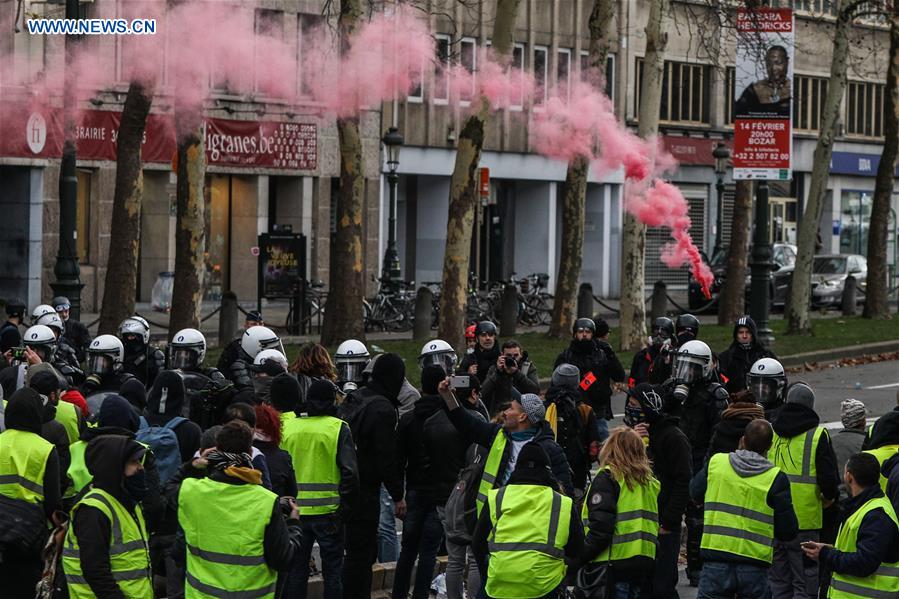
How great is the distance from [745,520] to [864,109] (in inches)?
1808

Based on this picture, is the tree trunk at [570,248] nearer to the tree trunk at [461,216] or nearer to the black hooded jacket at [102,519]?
the tree trunk at [461,216]

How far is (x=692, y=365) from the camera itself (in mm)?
11234

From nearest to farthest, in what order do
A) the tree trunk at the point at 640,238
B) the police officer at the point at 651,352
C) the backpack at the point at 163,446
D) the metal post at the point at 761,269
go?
1. the backpack at the point at 163,446
2. the police officer at the point at 651,352
3. the tree trunk at the point at 640,238
4. the metal post at the point at 761,269

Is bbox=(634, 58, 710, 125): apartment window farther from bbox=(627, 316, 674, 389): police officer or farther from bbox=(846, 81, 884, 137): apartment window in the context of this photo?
bbox=(627, 316, 674, 389): police officer

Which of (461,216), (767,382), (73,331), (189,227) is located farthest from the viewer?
(461,216)

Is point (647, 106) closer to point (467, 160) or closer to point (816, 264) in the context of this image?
point (467, 160)

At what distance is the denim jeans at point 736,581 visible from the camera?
28.7 feet

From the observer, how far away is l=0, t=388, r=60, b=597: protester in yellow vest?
870 cm

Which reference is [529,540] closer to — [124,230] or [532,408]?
[532,408]

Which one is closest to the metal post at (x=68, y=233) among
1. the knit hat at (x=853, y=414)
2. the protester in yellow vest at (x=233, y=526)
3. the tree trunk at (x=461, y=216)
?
the tree trunk at (x=461, y=216)

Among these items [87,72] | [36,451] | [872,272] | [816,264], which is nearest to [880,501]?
[36,451]

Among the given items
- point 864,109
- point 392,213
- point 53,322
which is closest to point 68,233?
point 53,322

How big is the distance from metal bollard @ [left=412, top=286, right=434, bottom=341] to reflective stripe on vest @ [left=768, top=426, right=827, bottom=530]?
55.2 ft

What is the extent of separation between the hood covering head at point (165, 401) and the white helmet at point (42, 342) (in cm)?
319
